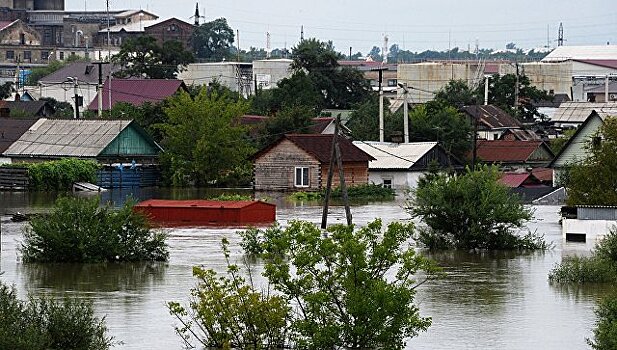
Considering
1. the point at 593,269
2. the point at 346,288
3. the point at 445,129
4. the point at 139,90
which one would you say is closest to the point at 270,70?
the point at 139,90

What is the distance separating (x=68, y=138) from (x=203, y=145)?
655 centimetres

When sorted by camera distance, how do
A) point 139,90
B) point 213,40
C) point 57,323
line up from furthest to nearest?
point 213,40, point 139,90, point 57,323

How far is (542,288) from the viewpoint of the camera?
2822 centimetres

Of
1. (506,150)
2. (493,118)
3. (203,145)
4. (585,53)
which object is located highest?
(585,53)

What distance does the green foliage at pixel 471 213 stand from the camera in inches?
1339

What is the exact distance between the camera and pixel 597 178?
38875 mm

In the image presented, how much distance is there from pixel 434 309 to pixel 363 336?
18.2ft

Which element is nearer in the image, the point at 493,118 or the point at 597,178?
the point at 597,178

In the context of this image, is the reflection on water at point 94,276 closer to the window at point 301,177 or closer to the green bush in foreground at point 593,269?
the green bush in foreground at point 593,269

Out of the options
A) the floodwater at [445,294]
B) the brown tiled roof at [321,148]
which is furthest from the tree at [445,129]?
the floodwater at [445,294]

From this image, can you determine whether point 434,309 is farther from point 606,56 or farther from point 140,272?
point 606,56

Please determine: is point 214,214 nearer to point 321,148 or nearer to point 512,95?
point 321,148

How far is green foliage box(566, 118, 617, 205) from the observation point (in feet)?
126

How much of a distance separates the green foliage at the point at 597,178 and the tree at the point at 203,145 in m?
23.2
